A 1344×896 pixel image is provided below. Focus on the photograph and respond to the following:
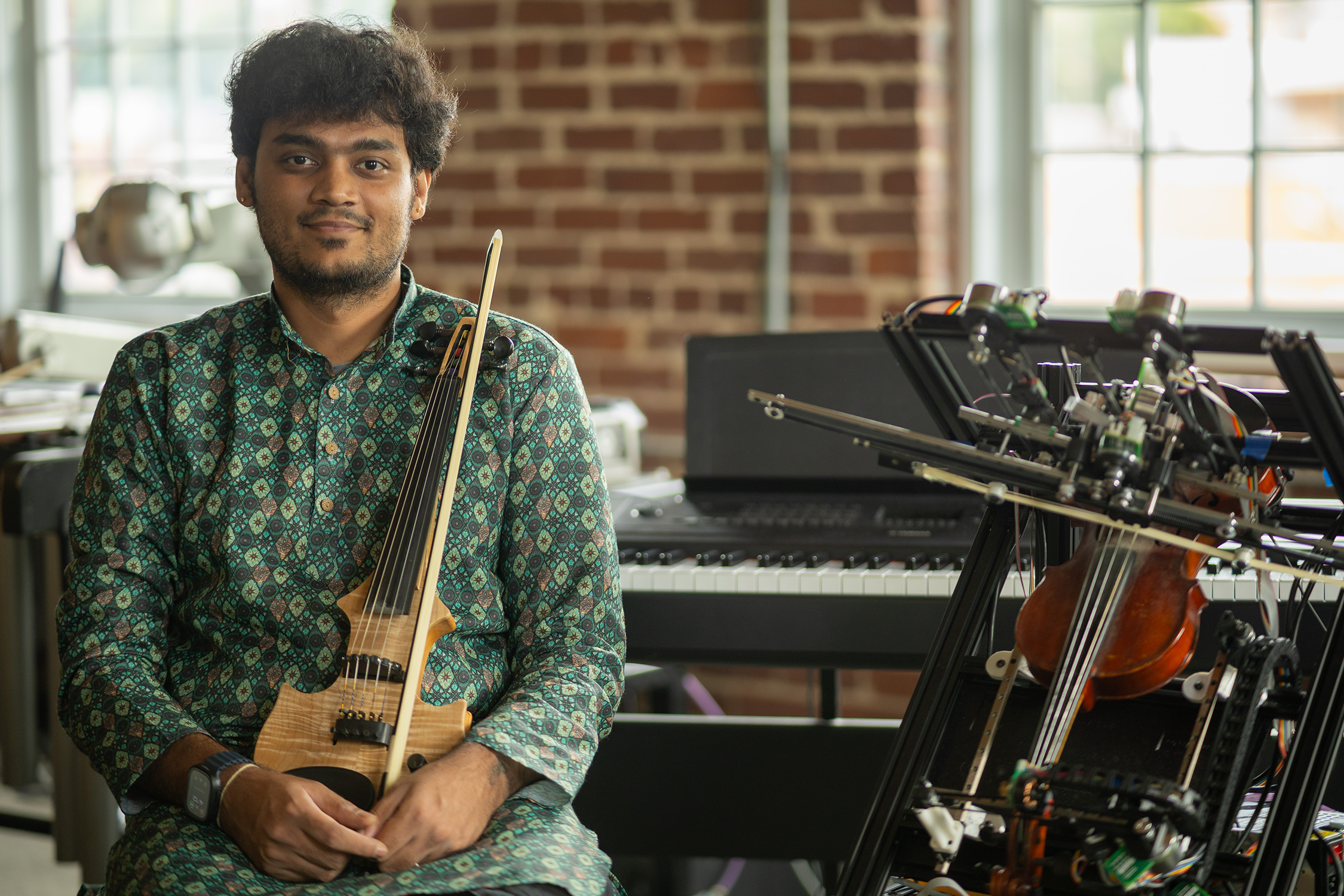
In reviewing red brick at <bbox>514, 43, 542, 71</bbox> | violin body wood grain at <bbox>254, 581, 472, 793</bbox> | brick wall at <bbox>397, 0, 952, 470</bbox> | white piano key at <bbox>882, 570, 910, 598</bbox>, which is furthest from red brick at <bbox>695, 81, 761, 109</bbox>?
violin body wood grain at <bbox>254, 581, 472, 793</bbox>

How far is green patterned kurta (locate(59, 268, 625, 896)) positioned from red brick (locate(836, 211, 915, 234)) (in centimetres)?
A: 143

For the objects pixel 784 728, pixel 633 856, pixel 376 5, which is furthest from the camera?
pixel 376 5

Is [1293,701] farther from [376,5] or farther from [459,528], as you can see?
[376,5]

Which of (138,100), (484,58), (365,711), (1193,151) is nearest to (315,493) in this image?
(365,711)

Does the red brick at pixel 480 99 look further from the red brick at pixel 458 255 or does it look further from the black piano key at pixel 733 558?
the black piano key at pixel 733 558

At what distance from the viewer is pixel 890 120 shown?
2.84 metres

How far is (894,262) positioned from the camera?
2867 millimetres

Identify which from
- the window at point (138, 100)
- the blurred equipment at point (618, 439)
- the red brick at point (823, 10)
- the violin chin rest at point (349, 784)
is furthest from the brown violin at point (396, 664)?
the window at point (138, 100)

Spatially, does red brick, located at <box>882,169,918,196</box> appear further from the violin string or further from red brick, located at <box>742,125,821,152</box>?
the violin string

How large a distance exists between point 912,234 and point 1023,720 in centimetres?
159

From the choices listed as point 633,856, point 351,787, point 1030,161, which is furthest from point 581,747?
point 1030,161

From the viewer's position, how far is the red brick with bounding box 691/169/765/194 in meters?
2.95

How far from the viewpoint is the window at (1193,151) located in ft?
9.26

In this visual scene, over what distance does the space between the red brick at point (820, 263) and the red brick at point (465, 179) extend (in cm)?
73
